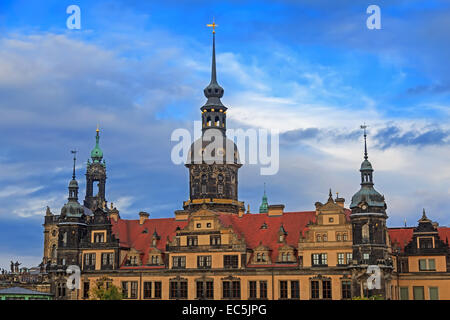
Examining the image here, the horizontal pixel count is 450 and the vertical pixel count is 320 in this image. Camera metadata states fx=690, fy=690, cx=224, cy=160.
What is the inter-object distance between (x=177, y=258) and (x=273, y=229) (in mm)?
12331

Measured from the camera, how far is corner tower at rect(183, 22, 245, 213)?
99.6 meters

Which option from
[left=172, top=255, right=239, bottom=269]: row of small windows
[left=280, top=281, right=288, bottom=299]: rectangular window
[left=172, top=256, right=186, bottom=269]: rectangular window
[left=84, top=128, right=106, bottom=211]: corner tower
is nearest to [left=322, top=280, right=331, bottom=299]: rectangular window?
[left=280, top=281, right=288, bottom=299]: rectangular window

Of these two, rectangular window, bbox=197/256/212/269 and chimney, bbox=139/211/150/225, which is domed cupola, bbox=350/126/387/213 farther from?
chimney, bbox=139/211/150/225

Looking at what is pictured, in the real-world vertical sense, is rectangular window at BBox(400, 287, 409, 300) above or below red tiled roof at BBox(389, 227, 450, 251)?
below

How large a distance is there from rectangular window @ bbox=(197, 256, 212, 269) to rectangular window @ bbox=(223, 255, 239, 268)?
1.93m

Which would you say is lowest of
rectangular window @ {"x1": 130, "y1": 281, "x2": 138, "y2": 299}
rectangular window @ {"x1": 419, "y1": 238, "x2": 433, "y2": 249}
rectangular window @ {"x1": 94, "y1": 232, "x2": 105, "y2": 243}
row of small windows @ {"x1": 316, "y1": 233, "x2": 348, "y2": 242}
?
rectangular window @ {"x1": 130, "y1": 281, "x2": 138, "y2": 299}

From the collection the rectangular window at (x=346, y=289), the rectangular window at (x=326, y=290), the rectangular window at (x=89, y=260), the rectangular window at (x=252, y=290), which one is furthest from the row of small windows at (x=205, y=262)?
the rectangular window at (x=346, y=289)

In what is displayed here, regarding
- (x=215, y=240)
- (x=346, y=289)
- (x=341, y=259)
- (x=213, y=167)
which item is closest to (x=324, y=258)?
(x=341, y=259)

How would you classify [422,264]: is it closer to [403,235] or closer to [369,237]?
[403,235]

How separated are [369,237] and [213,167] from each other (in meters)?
30.3

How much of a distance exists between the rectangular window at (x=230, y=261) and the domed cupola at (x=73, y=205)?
2173cm

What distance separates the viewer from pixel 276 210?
87.8m
